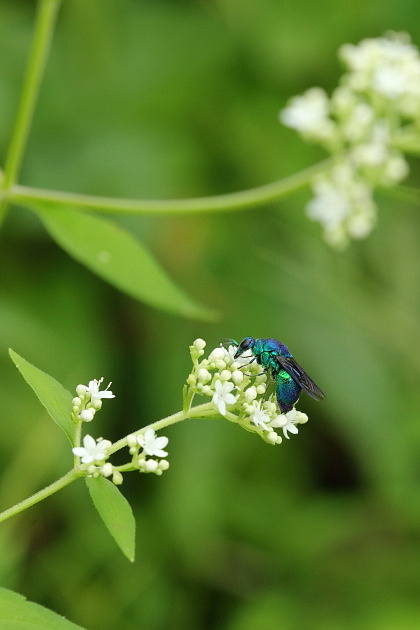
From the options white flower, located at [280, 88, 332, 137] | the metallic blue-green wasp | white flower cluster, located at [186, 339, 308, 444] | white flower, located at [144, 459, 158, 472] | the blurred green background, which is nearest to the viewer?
white flower, located at [144, 459, 158, 472]

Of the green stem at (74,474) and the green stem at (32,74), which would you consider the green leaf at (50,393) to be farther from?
the green stem at (32,74)

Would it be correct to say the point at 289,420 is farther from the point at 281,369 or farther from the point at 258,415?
the point at 281,369

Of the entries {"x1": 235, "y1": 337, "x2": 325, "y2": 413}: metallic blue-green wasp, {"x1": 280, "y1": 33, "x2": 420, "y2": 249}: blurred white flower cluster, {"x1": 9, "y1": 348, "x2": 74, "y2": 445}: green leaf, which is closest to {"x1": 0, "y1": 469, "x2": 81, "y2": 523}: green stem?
{"x1": 9, "y1": 348, "x2": 74, "y2": 445}: green leaf

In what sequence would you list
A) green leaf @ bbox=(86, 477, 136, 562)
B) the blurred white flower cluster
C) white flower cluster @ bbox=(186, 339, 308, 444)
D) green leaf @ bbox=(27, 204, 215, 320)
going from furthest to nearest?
the blurred white flower cluster, green leaf @ bbox=(27, 204, 215, 320), white flower cluster @ bbox=(186, 339, 308, 444), green leaf @ bbox=(86, 477, 136, 562)

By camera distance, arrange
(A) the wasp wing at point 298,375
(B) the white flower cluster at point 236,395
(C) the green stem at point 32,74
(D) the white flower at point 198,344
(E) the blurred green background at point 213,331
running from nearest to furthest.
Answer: (B) the white flower cluster at point 236,395 < (D) the white flower at point 198,344 < (A) the wasp wing at point 298,375 < (C) the green stem at point 32,74 < (E) the blurred green background at point 213,331

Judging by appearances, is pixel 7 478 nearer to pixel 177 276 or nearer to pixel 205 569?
pixel 205 569

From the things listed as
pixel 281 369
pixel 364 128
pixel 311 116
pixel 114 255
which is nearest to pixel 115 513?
pixel 281 369

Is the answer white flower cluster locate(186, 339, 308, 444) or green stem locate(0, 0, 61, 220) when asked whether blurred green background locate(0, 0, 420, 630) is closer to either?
green stem locate(0, 0, 61, 220)

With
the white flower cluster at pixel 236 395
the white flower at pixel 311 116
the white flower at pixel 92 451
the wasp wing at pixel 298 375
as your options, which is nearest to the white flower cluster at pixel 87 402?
the white flower at pixel 92 451
